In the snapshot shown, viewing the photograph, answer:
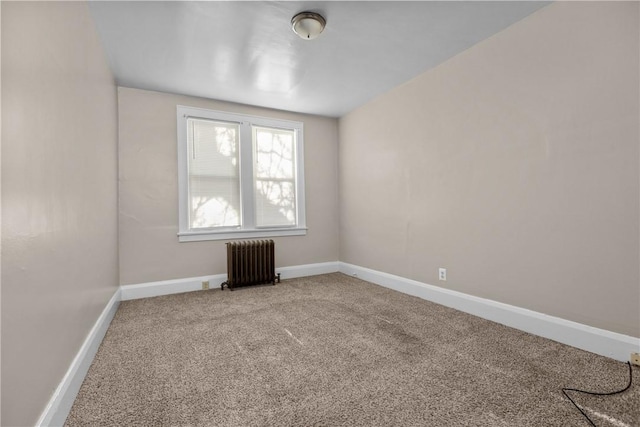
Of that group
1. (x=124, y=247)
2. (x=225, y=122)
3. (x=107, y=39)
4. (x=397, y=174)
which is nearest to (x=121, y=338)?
(x=124, y=247)

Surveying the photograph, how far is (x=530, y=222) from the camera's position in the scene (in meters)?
2.37

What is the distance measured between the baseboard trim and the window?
1.72 metres

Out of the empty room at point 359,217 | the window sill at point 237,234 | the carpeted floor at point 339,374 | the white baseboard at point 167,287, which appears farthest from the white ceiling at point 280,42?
the carpeted floor at point 339,374

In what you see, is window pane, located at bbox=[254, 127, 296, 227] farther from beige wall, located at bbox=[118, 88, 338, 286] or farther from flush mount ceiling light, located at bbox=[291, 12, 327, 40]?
flush mount ceiling light, located at bbox=[291, 12, 327, 40]

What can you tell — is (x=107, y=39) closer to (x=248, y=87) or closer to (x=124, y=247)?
(x=248, y=87)

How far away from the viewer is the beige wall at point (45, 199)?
1.03m

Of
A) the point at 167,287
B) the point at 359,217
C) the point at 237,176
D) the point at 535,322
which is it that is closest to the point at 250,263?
the point at 167,287

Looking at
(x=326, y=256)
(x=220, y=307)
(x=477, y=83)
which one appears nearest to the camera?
(x=477, y=83)

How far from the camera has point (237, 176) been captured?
4.13 m

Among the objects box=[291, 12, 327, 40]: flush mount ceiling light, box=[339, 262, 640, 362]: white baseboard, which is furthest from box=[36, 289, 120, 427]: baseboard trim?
box=[339, 262, 640, 362]: white baseboard

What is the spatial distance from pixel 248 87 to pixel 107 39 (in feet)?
4.55

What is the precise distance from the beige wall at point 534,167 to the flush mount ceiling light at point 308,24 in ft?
4.68

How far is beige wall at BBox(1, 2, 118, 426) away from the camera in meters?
1.03

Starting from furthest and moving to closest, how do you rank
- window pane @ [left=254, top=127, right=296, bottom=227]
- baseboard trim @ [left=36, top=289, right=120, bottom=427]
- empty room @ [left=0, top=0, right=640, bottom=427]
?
1. window pane @ [left=254, top=127, right=296, bottom=227]
2. empty room @ [left=0, top=0, right=640, bottom=427]
3. baseboard trim @ [left=36, top=289, right=120, bottom=427]
